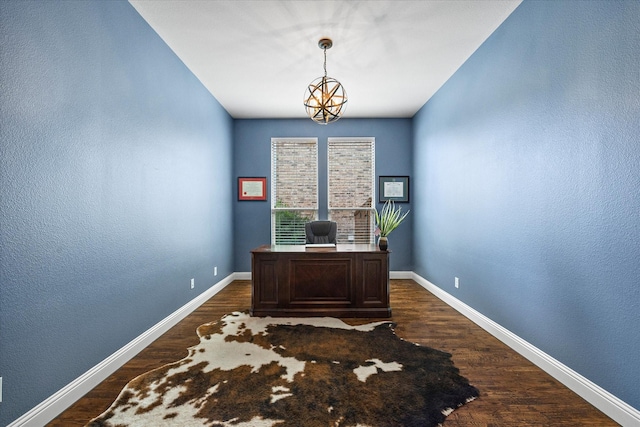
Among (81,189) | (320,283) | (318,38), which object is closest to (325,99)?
(318,38)

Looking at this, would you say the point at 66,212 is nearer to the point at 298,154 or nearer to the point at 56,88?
the point at 56,88

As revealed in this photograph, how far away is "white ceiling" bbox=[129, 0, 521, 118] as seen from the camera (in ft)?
8.39

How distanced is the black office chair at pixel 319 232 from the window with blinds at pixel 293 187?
1.33 m

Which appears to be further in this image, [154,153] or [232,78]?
[232,78]

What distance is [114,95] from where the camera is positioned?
2289mm

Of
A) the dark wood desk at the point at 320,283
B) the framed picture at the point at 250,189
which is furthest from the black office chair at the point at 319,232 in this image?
the framed picture at the point at 250,189

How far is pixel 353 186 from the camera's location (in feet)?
18.0

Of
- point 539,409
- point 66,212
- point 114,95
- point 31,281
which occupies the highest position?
point 114,95

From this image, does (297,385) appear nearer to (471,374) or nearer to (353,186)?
(471,374)

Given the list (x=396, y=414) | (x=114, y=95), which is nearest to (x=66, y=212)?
(x=114, y=95)

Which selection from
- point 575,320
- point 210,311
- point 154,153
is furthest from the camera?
point 210,311

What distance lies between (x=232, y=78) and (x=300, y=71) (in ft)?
3.11

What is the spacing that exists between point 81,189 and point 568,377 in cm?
359

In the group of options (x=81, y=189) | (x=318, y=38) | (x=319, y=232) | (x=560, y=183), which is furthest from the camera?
(x=319, y=232)
